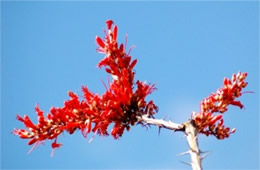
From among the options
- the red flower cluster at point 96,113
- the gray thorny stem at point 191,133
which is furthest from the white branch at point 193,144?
the red flower cluster at point 96,113

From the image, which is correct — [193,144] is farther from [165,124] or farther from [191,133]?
[165,124]

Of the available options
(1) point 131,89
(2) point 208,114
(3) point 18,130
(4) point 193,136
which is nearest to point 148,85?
(1) point 131,89

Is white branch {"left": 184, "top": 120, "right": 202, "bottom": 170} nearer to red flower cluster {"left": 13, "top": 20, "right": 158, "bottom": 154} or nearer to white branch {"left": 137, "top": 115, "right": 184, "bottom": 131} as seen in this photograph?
white branch {"left": 137, "top": 115, "right": 184, "bottom": 131}

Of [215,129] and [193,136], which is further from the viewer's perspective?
[215,129]

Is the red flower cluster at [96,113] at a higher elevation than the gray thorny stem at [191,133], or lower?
higher

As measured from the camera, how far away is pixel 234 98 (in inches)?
142

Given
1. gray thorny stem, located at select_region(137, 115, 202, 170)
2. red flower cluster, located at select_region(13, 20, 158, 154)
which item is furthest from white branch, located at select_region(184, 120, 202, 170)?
red flower cluster, located at select_region(13, 20, 158, 154)

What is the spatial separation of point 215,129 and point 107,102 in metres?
1.14

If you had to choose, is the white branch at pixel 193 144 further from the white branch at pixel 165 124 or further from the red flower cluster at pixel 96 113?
the red flower cluster at pixel 96 113

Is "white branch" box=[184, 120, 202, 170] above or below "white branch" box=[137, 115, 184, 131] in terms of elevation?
below

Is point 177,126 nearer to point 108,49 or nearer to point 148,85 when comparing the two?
point 148,85

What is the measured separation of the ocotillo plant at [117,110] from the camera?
3.51m

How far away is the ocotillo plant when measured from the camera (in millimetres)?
3512

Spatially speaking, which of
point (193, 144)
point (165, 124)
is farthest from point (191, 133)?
point (165, 124)
